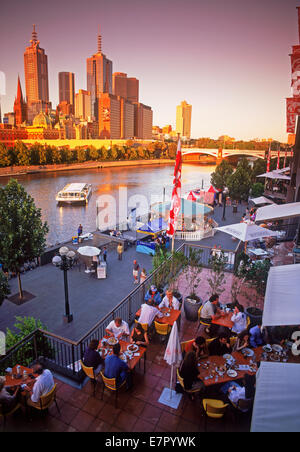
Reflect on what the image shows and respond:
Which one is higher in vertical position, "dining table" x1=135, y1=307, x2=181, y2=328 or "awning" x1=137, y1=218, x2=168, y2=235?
"dining table" x1=135, y1=307, x2=181, y2=328

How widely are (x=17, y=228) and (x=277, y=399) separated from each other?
1029cm

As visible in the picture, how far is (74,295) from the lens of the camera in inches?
478

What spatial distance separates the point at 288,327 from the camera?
23.0 feet

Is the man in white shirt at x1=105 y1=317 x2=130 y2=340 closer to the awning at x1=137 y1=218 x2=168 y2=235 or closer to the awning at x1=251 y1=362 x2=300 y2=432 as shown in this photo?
the awning at x1=251 y1=362 x2=300 y2=432

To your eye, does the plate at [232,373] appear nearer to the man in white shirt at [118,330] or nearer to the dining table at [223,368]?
the dining table at [223,368]

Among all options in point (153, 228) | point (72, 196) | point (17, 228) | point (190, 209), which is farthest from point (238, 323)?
point (72, 196)

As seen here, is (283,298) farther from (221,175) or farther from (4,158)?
(4,158)

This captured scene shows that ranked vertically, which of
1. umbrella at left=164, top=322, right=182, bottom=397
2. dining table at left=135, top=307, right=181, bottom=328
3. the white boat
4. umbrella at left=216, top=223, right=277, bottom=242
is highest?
umbrella at left=216, top=223, right=277, bottom=242

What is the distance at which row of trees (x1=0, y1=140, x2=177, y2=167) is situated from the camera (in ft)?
217

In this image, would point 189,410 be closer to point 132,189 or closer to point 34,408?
point 34,408

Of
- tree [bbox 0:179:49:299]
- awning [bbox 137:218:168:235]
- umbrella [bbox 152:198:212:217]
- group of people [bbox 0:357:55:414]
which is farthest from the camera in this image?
umbrella [bbox 152:198:212:217]

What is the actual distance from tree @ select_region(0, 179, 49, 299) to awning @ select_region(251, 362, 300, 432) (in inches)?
383

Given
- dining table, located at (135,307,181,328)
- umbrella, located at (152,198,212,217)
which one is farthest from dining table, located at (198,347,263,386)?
umbrella, located at (152,198,212,217)
